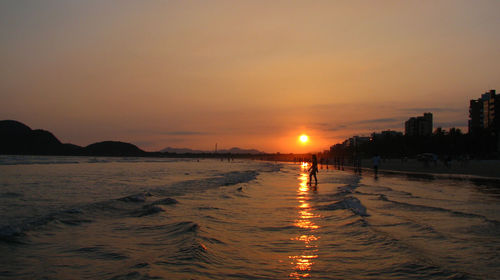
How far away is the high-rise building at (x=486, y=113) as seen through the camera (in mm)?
102688

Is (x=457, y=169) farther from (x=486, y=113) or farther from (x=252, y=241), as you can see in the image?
(x=486, y=113)

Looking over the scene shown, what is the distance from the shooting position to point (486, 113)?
469 ft

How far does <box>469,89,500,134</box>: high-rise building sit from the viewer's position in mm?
102688

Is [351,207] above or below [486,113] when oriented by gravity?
below

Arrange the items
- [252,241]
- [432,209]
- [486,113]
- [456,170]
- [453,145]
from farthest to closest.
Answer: [486,113] < [453,145] < [456,170] < [432,209] < [252,241]

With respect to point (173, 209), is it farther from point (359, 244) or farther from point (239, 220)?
point (359, 244)

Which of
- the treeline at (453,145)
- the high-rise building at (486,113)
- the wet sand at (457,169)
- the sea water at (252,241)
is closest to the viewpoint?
the sea water at (252,241)

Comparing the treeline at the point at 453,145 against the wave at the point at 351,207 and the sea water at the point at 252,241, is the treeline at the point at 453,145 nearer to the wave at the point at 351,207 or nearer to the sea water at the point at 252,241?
the wave at the point at 351,207

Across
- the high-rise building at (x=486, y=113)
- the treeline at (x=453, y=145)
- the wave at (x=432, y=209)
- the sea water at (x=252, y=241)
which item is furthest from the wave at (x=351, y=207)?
the high-rise building at (x=486, y=113)

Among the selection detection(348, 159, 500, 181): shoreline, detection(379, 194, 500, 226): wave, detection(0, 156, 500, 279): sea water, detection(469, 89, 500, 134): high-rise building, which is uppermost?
detection(469, 89, 500, 134): high-rise building

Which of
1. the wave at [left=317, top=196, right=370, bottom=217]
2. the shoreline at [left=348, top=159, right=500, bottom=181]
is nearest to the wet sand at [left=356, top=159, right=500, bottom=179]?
the shoreline at [left=348, top=159, right=500, bottom=181]

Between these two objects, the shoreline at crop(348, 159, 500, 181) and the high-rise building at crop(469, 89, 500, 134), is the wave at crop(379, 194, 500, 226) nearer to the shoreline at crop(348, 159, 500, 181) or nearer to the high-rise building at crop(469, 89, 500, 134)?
the shoreline at crop(348, 159, 500, 181)

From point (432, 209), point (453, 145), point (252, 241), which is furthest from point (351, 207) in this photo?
point (453, 145)

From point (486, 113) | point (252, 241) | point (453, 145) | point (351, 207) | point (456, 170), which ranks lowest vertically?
point (252, 241)
